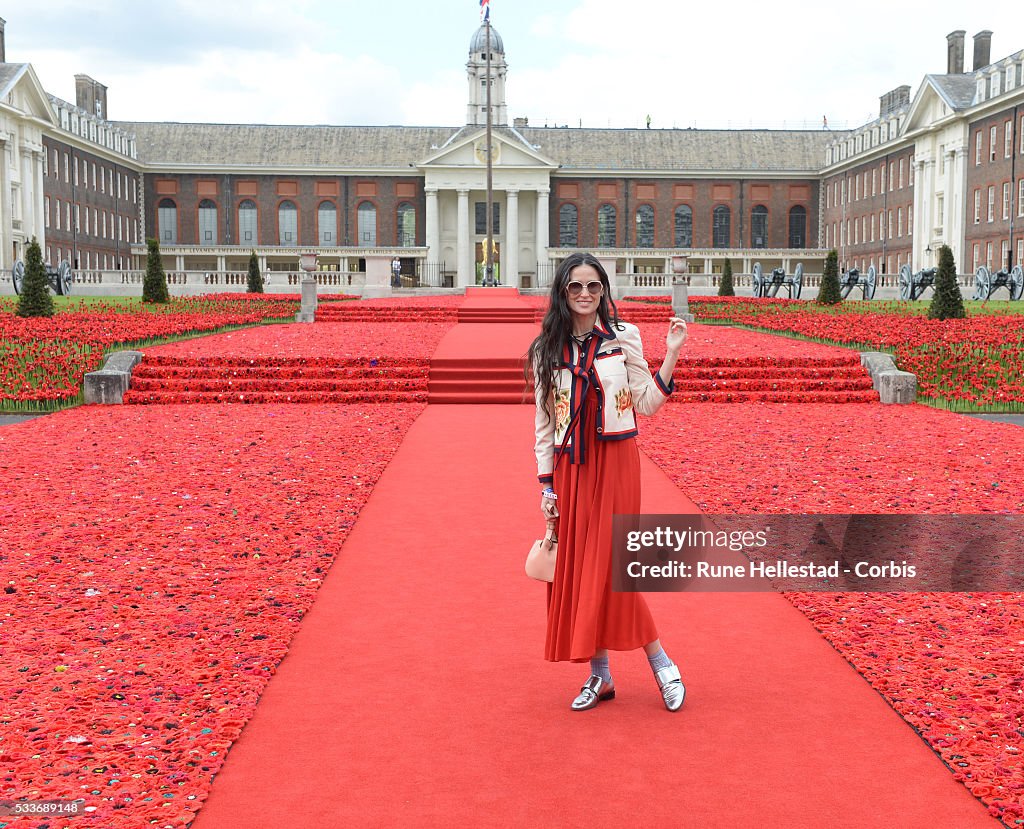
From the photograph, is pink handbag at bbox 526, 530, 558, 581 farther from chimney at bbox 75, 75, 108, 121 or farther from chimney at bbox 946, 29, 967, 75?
chimney at bbox 75, 75, 108, 121

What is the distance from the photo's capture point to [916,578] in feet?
21.1

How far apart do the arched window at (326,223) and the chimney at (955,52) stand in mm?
39299

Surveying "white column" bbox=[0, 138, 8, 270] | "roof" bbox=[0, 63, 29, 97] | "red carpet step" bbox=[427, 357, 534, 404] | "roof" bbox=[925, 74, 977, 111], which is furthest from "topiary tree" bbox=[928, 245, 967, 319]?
"roof" bbox=[0, 63, 29, 97]

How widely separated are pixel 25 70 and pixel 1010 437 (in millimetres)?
55510

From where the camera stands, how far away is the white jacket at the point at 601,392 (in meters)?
4.32

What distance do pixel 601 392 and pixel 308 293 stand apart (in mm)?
26125

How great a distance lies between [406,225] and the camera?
236 ft

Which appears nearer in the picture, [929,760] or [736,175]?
[929,760]

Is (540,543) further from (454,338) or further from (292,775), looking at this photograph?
(454,338)

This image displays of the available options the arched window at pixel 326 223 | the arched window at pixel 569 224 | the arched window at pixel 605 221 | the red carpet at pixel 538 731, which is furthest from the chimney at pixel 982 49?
the red carpet at pixel 538 731

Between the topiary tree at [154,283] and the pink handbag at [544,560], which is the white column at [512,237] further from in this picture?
the pink handbag at [544,560]

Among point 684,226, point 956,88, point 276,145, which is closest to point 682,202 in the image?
point 684,226

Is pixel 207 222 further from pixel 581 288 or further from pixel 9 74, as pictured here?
pixel 581 288

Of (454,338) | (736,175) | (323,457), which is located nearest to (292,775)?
(323,457)
